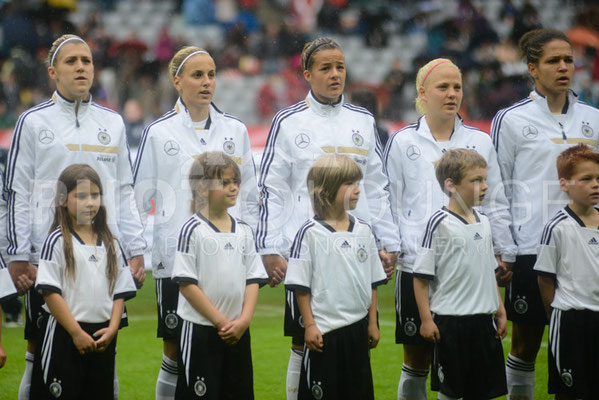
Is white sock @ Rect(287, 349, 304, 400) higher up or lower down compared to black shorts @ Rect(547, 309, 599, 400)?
lower down

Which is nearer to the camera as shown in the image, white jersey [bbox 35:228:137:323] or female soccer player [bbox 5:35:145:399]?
white jersey [bbox 35:228:137:323]

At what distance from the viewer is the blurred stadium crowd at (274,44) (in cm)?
1344

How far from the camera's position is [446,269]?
13.7 ft

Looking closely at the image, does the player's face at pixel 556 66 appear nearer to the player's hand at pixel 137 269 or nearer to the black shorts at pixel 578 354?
the black shorts at pixel 578 354

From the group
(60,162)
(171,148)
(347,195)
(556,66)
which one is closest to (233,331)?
(347,195)

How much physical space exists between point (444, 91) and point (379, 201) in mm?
752

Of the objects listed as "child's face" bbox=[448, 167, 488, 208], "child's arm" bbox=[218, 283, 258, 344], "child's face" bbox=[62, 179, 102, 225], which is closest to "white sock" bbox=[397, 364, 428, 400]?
"child's face" bbox=[448, 167, 488, 208]

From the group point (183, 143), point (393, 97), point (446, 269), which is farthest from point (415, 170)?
point (393, 97)

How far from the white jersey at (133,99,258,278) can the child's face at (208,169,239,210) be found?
1.58 feet

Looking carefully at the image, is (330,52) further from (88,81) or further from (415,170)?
(88,81)

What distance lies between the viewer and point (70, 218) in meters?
3.98

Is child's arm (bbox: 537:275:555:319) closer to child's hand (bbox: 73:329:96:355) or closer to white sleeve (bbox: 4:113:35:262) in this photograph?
child's hand (bbox: 73:329:96:355)

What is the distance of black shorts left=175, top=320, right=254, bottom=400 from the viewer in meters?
3.83

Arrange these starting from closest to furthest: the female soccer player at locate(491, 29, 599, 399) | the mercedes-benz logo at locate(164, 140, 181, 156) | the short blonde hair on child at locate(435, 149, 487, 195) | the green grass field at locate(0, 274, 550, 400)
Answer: the short blonde hair on child at locate(435, 149, 487, 195), the mercedes-benz logo at locate(164, 140, 181, 156), the female soccer player at locate(491, 29, 599, 399), the green grass field at locate(0, 274, 550, 400)
